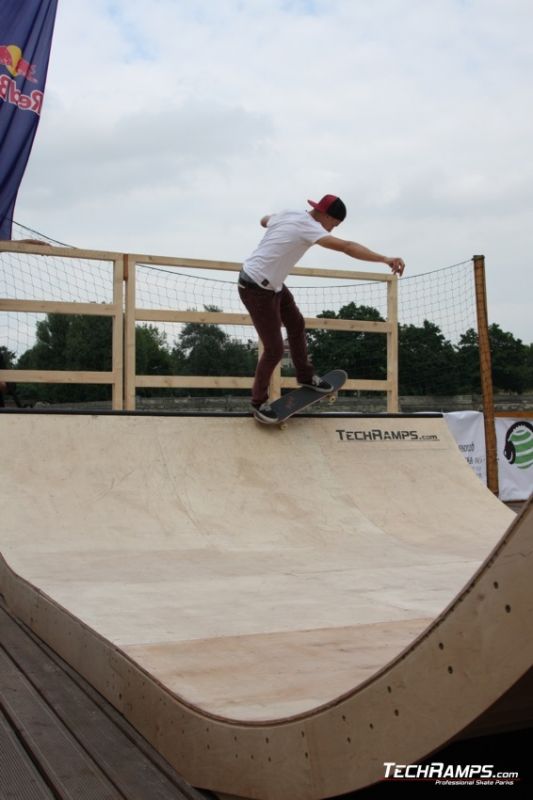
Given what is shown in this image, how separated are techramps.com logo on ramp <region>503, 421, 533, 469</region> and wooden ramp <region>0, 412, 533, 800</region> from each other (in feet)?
17.6

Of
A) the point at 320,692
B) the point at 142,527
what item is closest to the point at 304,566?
the point at 142,527

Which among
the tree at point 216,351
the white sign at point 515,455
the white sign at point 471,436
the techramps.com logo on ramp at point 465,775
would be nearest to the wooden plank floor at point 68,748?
the techramps.com logo on ramp at point 465,775

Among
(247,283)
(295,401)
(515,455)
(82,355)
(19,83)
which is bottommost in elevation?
(515,455)

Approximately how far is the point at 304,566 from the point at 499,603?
10.5 feet

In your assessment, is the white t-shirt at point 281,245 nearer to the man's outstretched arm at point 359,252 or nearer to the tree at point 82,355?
the man's outstretched arm at point 359,252

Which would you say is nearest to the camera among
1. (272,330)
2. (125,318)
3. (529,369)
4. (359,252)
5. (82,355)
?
(359,252)

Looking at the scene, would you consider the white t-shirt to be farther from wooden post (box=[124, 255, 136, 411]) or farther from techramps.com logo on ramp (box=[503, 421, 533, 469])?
techramps.com logo on ramp (box=[503, 421, 533, 469])

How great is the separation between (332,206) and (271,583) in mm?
3224

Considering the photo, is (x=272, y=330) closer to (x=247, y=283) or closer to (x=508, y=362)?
(x=247, y=283)

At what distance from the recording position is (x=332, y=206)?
6.10 meters

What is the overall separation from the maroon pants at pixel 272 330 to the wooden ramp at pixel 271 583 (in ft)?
1.37

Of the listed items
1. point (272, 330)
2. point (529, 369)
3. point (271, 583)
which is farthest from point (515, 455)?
point (529, 369)

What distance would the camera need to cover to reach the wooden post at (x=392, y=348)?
29.5 ft

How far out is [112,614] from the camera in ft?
10.9
